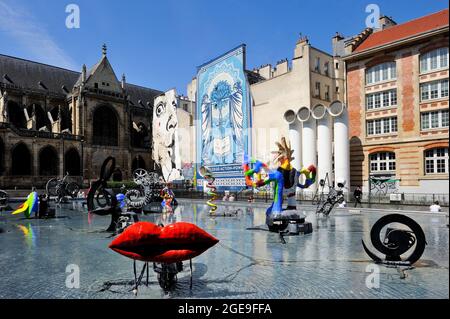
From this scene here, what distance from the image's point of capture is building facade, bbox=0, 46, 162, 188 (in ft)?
155

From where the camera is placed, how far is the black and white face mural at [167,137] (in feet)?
171

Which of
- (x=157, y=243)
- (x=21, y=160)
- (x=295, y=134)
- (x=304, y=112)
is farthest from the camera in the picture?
(x=21, y=160)

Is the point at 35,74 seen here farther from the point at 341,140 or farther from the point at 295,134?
the point at 341,140

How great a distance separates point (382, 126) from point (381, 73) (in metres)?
4.89

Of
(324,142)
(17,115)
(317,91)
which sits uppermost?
(17,115)

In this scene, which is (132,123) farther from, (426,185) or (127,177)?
(426,185)

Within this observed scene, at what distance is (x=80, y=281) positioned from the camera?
668 cm

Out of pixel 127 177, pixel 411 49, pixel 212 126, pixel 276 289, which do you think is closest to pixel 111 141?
pixel 127 177

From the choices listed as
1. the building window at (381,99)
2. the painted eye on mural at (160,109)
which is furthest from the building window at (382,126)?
the painted eye on mural at (160,109)

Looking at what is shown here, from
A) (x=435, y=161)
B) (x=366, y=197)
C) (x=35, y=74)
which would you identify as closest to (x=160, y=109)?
(x=35, y=74)

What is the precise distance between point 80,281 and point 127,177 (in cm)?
5553

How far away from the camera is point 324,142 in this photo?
30.0 metres
